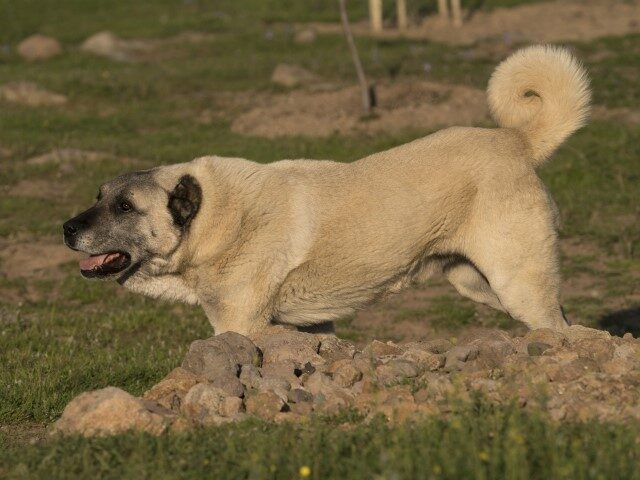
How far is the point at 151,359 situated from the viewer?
9.62 meters

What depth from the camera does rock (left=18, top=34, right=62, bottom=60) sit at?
2734 cm

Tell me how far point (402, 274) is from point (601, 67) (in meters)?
14.8

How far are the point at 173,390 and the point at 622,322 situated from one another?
594cm

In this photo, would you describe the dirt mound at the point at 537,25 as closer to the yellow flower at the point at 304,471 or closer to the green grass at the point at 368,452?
the green grass at the point at 368,452

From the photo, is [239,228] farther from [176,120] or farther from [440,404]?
[176,120]

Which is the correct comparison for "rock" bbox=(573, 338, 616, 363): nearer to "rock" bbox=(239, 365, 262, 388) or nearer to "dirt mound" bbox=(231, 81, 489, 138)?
"rock" bbox=(239, 365, 262, 388)

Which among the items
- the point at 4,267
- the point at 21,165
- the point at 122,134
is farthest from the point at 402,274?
the point at 122,134

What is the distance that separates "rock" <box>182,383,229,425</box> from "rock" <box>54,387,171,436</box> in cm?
25

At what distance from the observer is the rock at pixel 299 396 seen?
6.95 m

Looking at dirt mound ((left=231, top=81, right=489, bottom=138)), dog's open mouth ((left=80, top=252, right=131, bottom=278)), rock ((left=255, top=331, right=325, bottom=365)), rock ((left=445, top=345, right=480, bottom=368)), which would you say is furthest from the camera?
dirt mound ((left=231, top=81, right=489, bottom=138))

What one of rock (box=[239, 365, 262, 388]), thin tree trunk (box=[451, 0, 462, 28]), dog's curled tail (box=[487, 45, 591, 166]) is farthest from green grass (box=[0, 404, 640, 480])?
thin tree trunk (box=[451, 0, 462, 28])

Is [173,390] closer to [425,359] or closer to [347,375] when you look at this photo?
[347,375]

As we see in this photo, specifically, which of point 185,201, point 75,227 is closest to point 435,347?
point 185,201

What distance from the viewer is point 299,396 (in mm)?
6965
